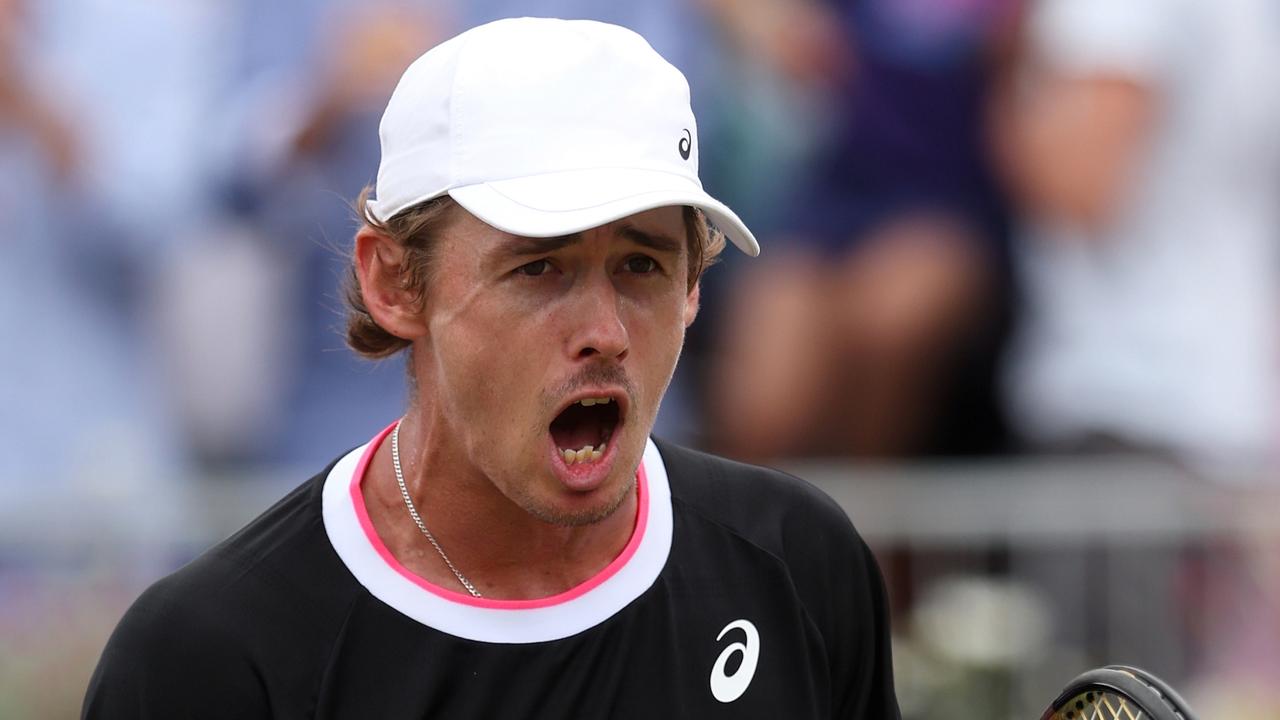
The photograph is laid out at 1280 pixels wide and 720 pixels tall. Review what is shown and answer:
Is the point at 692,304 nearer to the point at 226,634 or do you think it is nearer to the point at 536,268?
the point at 536,268

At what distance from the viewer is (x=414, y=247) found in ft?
9.64

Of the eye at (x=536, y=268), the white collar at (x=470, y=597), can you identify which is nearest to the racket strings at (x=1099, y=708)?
the white collar at (x=470, y=597)

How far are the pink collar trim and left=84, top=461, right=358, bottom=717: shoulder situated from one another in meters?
0.07

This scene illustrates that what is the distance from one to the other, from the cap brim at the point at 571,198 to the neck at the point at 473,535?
17.7 inches

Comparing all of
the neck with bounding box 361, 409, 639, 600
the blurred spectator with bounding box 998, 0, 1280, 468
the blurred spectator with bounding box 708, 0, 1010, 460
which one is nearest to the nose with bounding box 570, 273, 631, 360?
the neck with bounding box 361, 409, 639, 600

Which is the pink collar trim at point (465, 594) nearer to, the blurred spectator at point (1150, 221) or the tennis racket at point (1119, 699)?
the tennis racket at point (1119, 699)

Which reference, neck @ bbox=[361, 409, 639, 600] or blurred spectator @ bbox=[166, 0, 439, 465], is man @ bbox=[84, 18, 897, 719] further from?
blurred spectator @ bbox=[166, 0, 439, 465]

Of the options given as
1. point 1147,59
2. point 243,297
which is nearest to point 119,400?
point 243,297

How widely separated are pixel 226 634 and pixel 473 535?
1.38 ft

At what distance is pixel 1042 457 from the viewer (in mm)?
6574

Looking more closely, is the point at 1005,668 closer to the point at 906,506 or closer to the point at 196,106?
the point at 906,506

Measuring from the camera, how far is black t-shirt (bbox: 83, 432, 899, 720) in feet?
9.27

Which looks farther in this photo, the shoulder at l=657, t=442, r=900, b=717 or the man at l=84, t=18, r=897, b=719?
the shoulder at l=657, t=442, r=900, b=717

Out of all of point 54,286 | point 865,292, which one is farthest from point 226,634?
point 865,292
